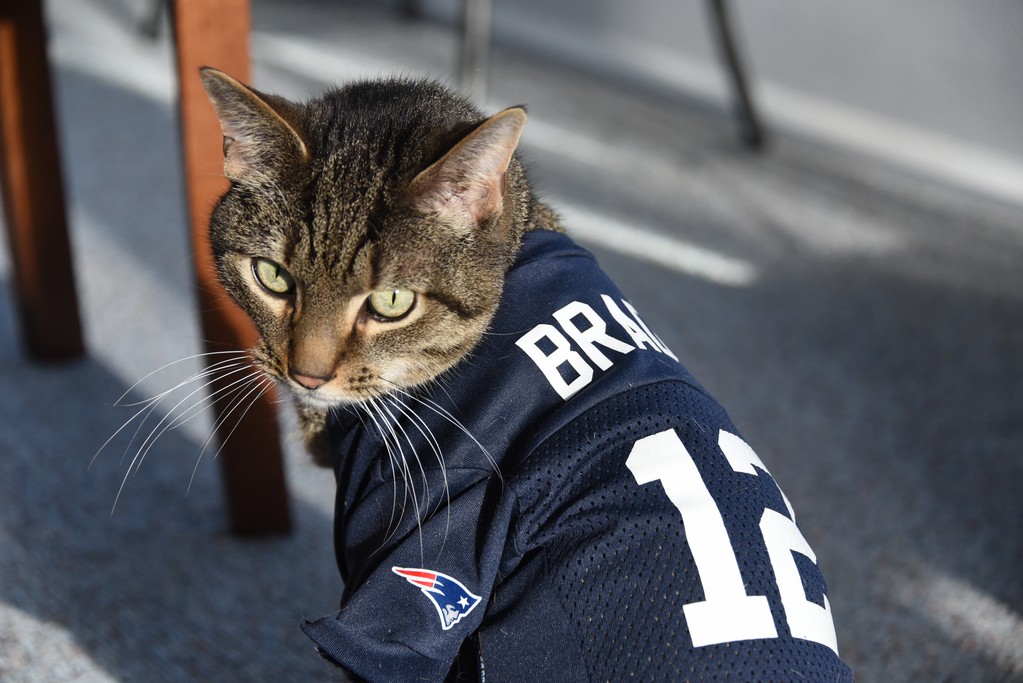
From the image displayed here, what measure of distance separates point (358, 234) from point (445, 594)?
0.96ft

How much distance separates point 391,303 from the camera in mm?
764

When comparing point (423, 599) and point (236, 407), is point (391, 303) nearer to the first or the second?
point (423, 599)

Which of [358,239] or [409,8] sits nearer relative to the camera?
[358,239]

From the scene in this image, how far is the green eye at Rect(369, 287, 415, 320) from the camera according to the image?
2.49 ft

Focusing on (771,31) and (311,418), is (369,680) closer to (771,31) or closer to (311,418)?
(311,418)

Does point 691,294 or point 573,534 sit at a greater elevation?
point 573,534

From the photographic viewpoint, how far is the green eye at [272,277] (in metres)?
0.78

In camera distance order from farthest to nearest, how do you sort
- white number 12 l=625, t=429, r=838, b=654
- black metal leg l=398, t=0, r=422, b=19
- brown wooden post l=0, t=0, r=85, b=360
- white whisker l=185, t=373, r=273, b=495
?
black metal leg l=398, t=0, r=422, b=19 → brown wooden post l=0, t=0, r=85, b=360 → white whisker l=185, t=373, r=273, b=495 → white number 12 l=625, t=429, r=838, b=654

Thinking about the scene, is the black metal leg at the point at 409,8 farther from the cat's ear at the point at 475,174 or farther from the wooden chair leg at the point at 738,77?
the cat's ear at the point at 475,174

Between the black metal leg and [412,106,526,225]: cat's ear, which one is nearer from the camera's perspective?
[412,106,526,225]: cat's ear

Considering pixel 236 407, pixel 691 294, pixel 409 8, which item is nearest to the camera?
pixel 236 407

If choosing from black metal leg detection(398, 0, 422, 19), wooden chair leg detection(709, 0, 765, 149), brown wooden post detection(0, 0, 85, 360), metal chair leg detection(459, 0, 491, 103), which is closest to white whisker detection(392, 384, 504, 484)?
brown wooden post detection(0, 0, 85, 360)

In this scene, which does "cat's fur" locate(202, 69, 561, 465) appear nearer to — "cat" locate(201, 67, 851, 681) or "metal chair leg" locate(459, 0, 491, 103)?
"cat" locate(201, 67, 851, 681)

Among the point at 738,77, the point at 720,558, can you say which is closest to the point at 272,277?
the point at 720,558
